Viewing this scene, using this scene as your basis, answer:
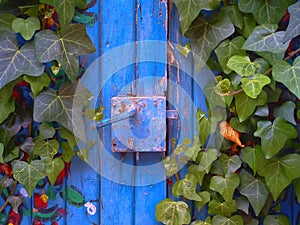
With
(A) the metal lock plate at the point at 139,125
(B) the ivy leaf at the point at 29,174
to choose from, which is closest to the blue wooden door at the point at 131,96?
(A) the metal lock plate at the point at 139,125

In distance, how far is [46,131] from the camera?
159cm

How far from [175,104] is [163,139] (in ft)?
0.36

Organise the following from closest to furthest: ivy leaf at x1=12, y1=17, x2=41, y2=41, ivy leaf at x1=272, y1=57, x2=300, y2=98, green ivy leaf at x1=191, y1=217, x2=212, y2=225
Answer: ivy leaf at x1=272, y1=57, x2=300, y2=98 < ivy leaf at x1=12, y1=17, x2=41, y2=41 < green ivy leaf at x1=191, y1=217, x2=212, y2=225

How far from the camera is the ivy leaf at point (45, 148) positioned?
5.22ft

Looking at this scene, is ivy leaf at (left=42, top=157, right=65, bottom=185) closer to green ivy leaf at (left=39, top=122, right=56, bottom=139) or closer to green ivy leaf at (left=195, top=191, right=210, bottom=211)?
→ green ivy leaf at (left=39, top=122, right=56, bottom=139)

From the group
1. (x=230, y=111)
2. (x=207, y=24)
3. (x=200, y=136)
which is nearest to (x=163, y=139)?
(x=200, y=136)

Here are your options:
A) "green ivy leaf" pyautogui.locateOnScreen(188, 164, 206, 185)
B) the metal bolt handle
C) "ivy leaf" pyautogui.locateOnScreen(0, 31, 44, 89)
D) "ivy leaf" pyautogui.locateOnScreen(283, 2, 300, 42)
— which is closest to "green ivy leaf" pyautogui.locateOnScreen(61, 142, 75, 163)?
the metal bolt handle

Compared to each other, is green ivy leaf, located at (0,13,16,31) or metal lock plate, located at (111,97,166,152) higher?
green ivy leaf, located at (0,13,16,31)

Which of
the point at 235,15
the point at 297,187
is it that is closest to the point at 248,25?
the point at 235,15

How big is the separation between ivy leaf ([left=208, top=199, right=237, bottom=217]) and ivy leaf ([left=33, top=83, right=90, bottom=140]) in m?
0.43

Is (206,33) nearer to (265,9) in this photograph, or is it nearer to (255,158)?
(265,9)

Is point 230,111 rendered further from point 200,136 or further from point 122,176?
point 122,176

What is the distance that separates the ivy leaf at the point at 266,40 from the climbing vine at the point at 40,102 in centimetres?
44

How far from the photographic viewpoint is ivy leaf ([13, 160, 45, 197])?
1.57 m
